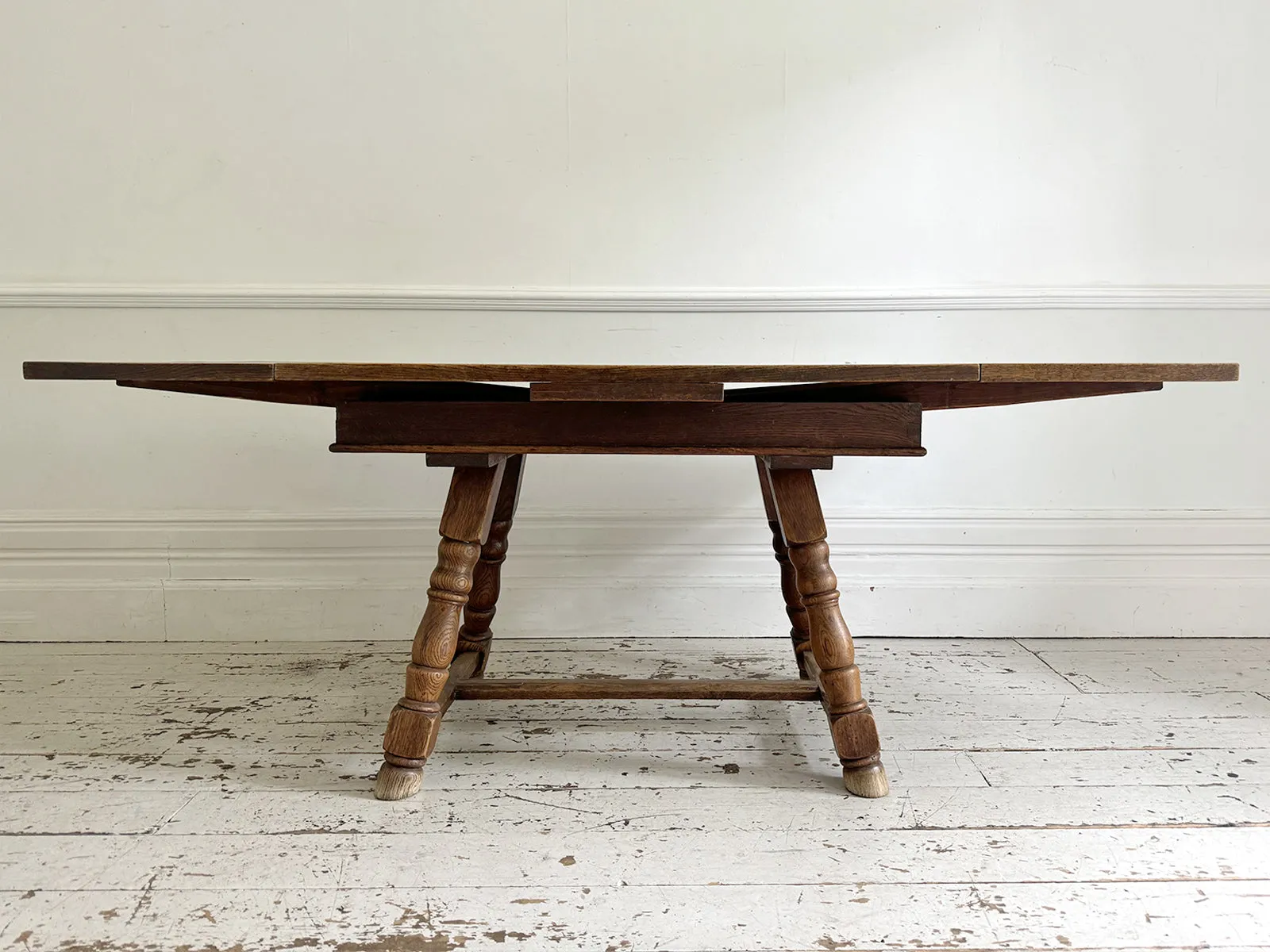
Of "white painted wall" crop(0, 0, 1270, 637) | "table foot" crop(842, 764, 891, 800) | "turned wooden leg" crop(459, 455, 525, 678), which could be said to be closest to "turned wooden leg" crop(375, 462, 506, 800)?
"turned wooden leg" crop(459, 455, 525, 678)

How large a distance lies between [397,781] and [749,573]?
1.15 metres

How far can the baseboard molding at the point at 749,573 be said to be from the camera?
226cm

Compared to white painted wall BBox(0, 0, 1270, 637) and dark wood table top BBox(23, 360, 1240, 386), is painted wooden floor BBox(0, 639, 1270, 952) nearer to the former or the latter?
white painted wall BBox(0, 0, 1270, 637)

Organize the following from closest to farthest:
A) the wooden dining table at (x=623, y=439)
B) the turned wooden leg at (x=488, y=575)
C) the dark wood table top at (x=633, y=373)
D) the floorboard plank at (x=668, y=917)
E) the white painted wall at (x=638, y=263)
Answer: the floorboard plank at (x=668, y=917) → the dark wood table top at (x=633, y=373) → the wooden dining table at (x=623, y=439) → the turned wooden leg at (x=488, y=575) → the white painted wall at (x=638, y=263)

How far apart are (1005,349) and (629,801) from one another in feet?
4.90

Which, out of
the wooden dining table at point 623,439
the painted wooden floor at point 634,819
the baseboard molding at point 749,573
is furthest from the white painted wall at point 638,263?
the wooden dining table at point 623,439

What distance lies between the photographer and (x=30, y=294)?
86.0 inches

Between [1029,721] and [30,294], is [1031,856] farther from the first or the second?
[30,294]

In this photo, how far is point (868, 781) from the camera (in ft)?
4.38

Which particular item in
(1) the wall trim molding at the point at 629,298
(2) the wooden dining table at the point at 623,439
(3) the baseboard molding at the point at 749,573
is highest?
(1) the wall trim molding at the point at 629,298

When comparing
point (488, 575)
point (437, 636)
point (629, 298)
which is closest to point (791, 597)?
point (488, 575)

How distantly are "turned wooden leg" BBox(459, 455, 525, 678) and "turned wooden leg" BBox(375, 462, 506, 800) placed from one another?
1.13 ft

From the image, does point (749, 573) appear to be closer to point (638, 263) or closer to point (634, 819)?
point (638, 263)

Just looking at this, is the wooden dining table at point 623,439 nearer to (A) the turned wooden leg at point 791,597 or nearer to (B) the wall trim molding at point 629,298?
(A) the turned wooden leg at point 791,597
